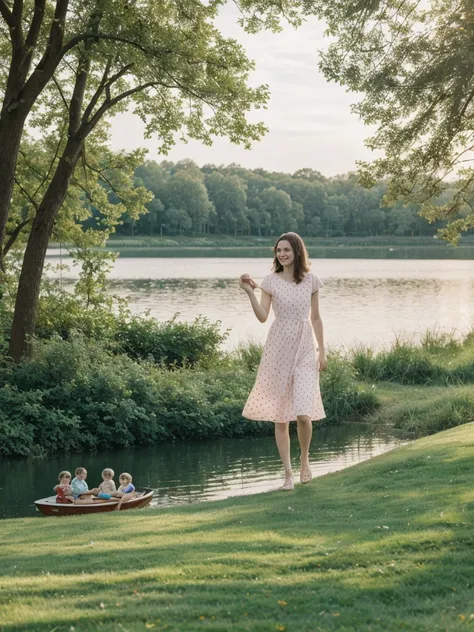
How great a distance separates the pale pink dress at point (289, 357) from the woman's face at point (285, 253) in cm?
21

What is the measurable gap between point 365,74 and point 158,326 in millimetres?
9407

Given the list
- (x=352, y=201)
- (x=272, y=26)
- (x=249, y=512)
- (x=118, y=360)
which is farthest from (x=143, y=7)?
(x=352, y=201)

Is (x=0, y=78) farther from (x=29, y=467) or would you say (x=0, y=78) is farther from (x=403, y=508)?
(x=403, y=508)

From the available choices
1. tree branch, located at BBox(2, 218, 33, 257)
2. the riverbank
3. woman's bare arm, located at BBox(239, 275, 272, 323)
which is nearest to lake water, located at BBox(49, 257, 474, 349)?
tree branch, located at BBox(2, 218, 33, 257)

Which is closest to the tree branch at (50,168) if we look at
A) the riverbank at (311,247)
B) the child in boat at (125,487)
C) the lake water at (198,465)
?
the lake water at (198,465)

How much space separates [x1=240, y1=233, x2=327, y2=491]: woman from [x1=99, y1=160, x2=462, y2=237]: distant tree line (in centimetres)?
9299

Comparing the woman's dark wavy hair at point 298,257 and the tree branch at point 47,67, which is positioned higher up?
the tree branch at point 47,67

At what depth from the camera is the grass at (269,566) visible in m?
4.20

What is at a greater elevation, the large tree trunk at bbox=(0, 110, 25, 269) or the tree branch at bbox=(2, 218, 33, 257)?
the large tree trunk at bbox=(0, 110, 25, 269)

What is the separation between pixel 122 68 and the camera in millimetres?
17219

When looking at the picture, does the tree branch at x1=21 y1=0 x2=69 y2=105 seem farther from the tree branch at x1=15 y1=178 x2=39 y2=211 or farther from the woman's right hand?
the woman's right hand

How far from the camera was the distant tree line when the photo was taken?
104188mm

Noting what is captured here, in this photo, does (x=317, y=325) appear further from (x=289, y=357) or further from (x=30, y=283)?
(x=30, y=283)

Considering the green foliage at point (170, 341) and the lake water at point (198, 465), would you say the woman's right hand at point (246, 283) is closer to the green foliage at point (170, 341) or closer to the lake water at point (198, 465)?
the lake water at point (198, 465)
